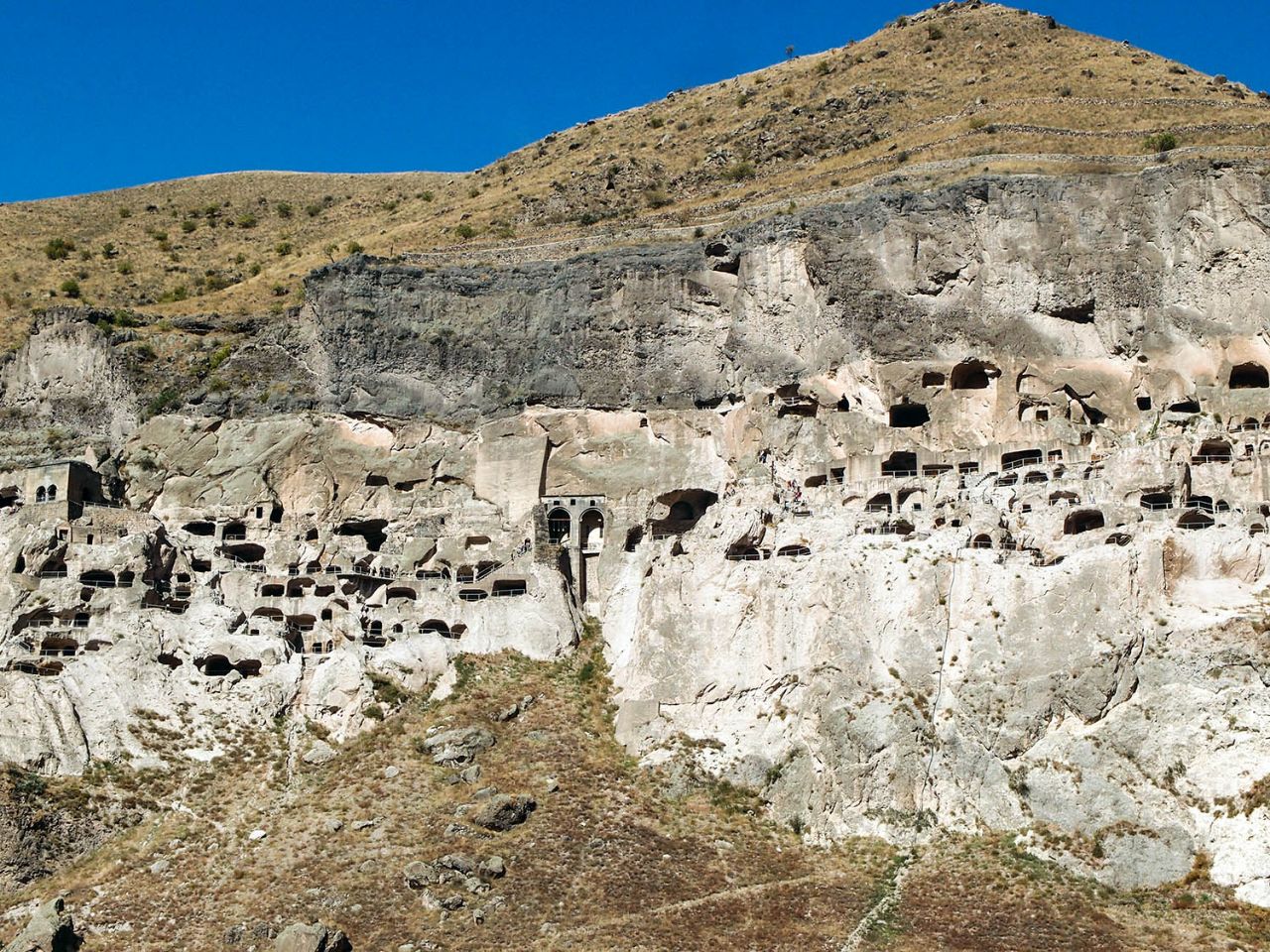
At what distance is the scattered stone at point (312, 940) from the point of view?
3594 cm

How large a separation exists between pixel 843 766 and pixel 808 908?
18.3ft

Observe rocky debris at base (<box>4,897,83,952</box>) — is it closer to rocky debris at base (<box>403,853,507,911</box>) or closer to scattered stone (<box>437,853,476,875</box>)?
rocky debris at base (<box>403,853,507,911</box>)

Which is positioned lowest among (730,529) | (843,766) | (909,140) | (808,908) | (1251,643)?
(808,908)

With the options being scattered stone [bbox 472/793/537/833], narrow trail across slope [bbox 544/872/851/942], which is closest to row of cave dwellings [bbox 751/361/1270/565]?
scattered stone [bbox 472/793/537/833]

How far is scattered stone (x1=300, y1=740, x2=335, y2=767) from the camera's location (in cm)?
4600

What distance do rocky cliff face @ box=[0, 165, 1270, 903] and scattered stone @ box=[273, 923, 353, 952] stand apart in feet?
37.0

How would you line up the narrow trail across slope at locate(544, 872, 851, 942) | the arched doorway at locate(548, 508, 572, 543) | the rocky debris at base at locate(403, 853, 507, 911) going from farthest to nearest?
the arched doorway at locate(548, 508, 572, 543), the rocky debris at base at locate(403, 853, 507, 911), the narrow trail across slope at locate(544, 872, 851, 942)

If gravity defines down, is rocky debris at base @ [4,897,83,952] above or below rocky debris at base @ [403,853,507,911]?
below

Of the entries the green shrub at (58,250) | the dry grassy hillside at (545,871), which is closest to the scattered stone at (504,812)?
the dry grassy hillside at (545,871)

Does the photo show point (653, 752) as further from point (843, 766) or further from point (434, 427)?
point (434, 427)

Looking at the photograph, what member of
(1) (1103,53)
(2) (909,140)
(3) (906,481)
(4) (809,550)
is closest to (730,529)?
(4) (809,550)

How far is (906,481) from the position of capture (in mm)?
53438

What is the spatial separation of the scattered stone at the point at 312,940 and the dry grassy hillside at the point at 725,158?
135 feet

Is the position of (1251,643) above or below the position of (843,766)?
above
